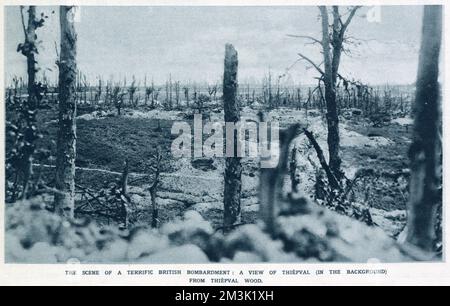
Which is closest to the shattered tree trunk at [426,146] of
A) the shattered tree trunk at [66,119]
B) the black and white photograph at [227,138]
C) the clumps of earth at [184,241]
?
the black and white photograph at [227,138]

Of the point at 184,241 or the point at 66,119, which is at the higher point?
the point at 66,119

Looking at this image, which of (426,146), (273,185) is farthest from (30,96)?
(426,146)

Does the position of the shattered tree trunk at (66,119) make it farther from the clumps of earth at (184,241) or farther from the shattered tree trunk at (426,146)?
the shattered tree trunk at (426,146)

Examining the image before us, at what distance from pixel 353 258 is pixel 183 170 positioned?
→ 1.38m

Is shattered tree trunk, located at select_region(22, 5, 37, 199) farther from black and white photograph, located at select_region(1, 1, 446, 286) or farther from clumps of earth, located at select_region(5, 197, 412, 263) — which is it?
clumps of earth, located at select_region(5, 197, 412, 263)

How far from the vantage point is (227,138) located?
2.95m

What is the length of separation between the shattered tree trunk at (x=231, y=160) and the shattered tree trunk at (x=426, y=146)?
1.25 meters

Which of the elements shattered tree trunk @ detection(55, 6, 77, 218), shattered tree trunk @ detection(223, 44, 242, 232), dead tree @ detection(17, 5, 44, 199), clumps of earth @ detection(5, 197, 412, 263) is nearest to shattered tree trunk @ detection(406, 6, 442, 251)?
clumps of earth @ detection(5, 197, 412, 263)

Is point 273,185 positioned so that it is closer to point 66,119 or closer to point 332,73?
point 332,73

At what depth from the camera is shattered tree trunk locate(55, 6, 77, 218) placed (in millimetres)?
2922

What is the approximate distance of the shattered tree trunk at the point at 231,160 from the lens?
2910 mm

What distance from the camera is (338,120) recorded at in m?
3.02

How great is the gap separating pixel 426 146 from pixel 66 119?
2621mm
